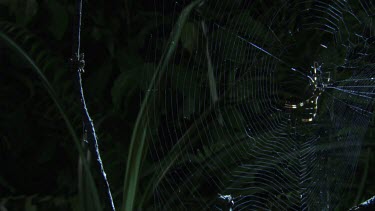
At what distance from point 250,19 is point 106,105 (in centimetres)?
44

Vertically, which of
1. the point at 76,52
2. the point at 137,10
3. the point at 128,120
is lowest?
the point at 128,120

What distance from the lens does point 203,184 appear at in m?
1.38

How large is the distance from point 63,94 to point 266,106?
495 mm

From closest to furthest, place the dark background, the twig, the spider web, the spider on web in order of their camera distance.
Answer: the twig → the spider on web → the spider web → the dark background

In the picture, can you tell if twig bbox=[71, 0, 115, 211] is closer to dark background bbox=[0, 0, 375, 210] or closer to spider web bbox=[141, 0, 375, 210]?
spider web bbox=[141, 0, 375, 210]

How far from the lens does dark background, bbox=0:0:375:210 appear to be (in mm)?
1290

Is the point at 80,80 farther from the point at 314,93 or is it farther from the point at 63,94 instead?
the point at 63,94

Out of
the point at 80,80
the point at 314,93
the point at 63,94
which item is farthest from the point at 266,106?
the point at 80,80

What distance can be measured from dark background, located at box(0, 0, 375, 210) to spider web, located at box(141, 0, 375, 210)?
8cm

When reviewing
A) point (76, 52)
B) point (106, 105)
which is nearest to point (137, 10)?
point (106, 105)

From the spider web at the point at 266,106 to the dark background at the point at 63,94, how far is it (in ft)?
0.27

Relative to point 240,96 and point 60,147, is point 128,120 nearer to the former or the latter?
point 60,147

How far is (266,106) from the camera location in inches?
51.0

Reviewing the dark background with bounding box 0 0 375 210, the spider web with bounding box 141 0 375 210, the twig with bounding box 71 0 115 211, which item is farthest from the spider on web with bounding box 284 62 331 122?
the twig with bounding box 71 0 115 211
